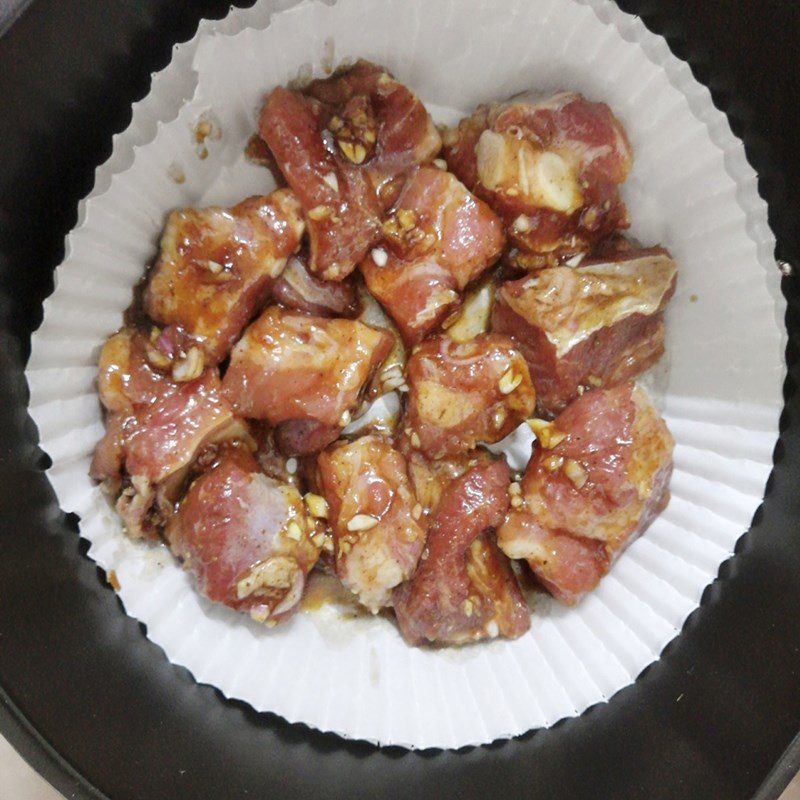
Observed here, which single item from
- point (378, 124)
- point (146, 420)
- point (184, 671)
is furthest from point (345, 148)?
point (184, 671)

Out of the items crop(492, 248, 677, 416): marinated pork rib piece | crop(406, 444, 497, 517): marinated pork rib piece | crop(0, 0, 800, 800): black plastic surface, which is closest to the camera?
crop(0, 0, 800, 800): black plastic surface

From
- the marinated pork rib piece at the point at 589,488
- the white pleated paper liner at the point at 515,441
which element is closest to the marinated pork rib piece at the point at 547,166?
the white pleated paper liner at the point at 515,441

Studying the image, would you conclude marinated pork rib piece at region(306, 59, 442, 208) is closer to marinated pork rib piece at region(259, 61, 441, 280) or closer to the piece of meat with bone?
marinated pork rib piece at region(259, 61, 441, 280)

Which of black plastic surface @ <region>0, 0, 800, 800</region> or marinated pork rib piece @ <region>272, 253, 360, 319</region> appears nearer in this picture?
black plastic surface @ <region>0, 0, 800, 800</region>

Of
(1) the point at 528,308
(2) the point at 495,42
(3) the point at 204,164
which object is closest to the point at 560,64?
(2) the point at 495,42

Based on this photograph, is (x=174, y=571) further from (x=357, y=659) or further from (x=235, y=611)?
(x=357, y=659)

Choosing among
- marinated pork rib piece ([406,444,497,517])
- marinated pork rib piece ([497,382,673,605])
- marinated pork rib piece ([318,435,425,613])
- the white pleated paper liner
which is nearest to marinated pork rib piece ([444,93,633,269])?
the white pleated paper liner

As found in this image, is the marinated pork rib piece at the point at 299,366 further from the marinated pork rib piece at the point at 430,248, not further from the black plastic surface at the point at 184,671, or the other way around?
the black plastic surface at the point at 184,671
